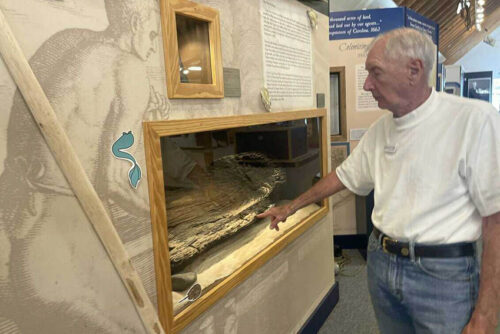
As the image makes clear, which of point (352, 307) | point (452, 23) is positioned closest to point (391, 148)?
point (352, 307)

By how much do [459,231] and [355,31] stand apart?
286cm

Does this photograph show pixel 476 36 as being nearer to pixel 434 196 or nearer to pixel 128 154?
pixel 434 196

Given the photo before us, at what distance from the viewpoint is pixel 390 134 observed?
4.92ft

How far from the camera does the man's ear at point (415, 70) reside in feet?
4.29

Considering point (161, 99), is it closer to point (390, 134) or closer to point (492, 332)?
point (390, 134)

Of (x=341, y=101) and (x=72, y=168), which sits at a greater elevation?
(x=341, y=101)

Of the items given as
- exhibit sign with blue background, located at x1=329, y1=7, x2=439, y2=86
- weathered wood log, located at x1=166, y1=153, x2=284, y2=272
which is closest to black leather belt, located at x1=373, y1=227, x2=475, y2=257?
weathered wood log, located at x1=166, y1=153, x2=284, y2=272

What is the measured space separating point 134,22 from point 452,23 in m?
10.9

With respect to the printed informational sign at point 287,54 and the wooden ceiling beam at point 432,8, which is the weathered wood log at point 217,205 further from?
the wooden ceiling beam at point 432,8

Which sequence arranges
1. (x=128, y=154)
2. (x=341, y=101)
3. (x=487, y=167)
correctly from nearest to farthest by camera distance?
(x=128, y=154), (x=487, y=167), (x=341, y=101)

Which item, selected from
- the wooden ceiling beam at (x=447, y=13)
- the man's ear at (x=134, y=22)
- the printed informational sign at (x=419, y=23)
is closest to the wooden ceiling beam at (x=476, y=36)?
the wooden ceiling beam at (x=447, y=13)

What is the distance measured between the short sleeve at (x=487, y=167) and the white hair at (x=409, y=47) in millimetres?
270

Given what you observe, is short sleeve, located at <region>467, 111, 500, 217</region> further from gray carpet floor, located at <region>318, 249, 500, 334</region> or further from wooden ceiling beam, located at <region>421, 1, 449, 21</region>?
wooden ceiling beam, located at <region>421, 1, 449, 21</region>

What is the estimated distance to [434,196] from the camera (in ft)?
4.34
